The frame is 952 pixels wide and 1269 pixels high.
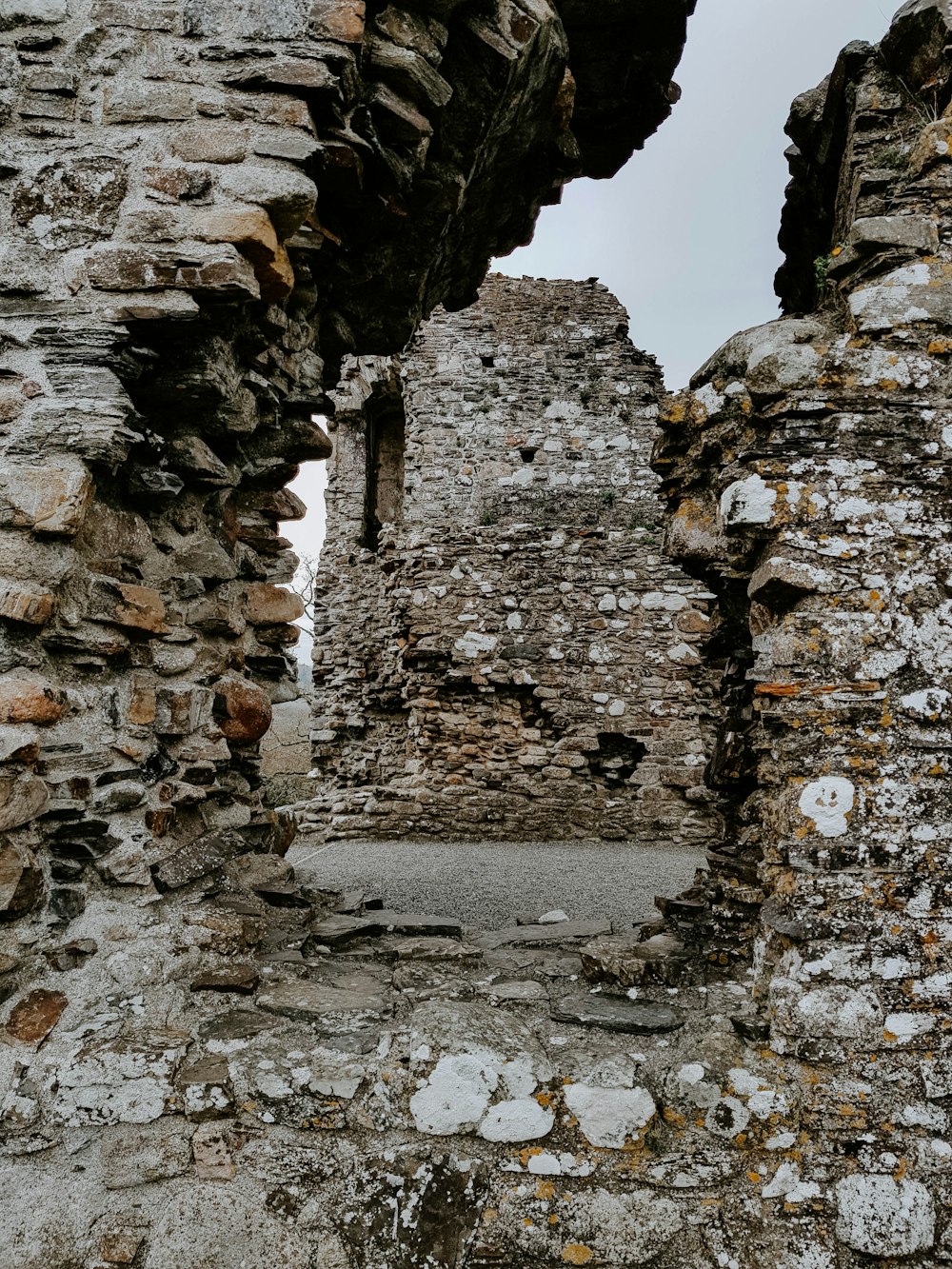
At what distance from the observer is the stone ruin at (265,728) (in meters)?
1.83

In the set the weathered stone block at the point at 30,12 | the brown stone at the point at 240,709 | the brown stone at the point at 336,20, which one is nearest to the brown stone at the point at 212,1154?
the brown stone at the point at 240,709

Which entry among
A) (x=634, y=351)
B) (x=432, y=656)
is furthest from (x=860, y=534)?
(x=634, y=351)

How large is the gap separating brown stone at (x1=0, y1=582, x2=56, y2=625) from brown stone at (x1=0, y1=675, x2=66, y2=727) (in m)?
0.15

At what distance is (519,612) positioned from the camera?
27.6 feet

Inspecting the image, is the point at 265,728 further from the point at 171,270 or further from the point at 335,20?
the point at 335,20

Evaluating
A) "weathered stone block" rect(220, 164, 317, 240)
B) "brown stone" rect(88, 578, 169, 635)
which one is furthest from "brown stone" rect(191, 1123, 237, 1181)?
"weathered stone block" rect(220, 164, 317, 240)

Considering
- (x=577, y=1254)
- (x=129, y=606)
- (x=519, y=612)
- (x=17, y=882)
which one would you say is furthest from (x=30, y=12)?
(x=519, y=612)

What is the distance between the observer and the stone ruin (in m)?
1.83

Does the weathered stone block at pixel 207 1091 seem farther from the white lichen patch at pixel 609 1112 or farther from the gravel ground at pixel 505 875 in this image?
the gravel ground at pixel 505 875

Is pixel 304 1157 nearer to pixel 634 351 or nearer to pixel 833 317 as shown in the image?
pixel 833 317

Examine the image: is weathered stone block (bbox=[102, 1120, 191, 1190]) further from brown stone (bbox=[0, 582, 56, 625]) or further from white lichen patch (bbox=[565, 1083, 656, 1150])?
brown stone (bbox=[0, 582, 56, 625])

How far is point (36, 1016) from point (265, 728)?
111cm

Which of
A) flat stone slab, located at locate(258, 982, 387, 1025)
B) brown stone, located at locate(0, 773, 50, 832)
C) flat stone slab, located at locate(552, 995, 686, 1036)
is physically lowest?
flat stone slab, located at locate(258, 982, 387, 1025)

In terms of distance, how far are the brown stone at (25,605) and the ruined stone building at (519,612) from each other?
6.24m
